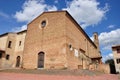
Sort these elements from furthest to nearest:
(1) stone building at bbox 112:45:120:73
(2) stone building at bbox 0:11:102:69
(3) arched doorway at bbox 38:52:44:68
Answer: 1. (1) stone building at bbox 112:45:120:73
2. (3) arched doorway at bbox 38:52:44:68
3. (2) stone building at bbox 0:11:102:69

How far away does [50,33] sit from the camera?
23.5m

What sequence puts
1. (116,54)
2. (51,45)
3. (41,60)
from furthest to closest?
(116,54) → (41,60) → (51,45)

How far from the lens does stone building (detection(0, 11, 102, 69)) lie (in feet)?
70.9

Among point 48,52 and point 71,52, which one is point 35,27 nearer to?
point 48,52

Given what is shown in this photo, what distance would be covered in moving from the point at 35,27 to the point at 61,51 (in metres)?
7.98

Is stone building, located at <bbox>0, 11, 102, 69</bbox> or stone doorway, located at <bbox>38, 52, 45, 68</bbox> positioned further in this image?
stone doorway, located at <bbox>38, 52, 45, 68</bbox>

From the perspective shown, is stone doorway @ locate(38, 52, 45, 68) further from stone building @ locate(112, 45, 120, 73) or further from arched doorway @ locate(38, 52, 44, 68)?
stone building @ locate(112, 45, 120, 73)

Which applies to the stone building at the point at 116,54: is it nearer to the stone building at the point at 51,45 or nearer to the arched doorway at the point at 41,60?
the stone building at the point at 51,45

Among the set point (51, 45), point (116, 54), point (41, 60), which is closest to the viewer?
point (51, 45)

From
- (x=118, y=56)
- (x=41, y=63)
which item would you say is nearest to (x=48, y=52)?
(x=41, y=63)

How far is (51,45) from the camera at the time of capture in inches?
893

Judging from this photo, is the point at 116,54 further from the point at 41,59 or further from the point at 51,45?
the point at 41,59

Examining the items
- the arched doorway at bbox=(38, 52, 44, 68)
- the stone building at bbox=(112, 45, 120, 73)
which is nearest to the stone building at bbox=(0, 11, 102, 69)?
the arched doorway at bbox=(38, 52, 44, 68)

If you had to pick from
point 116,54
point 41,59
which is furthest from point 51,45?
point 116,54
